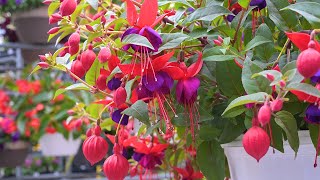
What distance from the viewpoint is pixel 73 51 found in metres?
0.48

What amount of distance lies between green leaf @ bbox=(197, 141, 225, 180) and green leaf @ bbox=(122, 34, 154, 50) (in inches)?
7.5

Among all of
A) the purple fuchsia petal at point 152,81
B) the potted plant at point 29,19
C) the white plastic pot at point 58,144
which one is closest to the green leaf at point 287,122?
the purple fuchsia petal at point 152,81

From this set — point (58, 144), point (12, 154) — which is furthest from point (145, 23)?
point (12, 154)

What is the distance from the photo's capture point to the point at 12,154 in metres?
2.07

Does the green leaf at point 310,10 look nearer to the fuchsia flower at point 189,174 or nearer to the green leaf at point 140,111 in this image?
the green leaf at point 140,111

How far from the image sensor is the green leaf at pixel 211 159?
22.4 inches

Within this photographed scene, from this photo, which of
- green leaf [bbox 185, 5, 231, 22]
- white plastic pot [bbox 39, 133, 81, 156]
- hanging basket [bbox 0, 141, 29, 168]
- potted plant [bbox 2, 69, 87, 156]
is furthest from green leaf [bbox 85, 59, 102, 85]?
hanging basket [bbox 0, 141, 29, 168]

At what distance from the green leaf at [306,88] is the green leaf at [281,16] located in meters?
0.14

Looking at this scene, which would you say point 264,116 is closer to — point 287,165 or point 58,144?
point 287,165

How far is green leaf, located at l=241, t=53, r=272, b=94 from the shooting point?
0.43 metres

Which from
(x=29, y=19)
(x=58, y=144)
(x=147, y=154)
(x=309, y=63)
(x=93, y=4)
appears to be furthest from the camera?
(x=29, y=19)

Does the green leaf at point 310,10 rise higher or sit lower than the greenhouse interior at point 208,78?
higher

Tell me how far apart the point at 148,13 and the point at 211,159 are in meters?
0.20

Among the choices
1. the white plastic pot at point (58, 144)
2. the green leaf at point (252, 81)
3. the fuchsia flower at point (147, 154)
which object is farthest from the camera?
the white plastic pot at point (58, 144)
